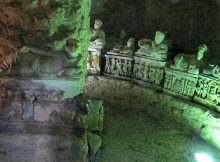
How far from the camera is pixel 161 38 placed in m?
5.71

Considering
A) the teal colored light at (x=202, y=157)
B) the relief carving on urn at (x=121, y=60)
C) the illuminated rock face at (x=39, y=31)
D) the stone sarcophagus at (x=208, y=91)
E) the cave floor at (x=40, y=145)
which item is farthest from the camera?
the relief carving on urn at (x=121, y=60)

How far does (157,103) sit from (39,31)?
9.61 ft

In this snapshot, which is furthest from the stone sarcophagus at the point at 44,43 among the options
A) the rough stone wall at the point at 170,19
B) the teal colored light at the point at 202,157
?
the rough stone wall at the point at 170,19

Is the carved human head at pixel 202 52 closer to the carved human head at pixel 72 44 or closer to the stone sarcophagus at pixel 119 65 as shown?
the stone sarcophagus at pixel 119 65

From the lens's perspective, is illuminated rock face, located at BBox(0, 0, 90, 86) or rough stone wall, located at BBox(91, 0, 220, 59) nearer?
illuminated rock face, located at BBox(0, 0, 90, 86)

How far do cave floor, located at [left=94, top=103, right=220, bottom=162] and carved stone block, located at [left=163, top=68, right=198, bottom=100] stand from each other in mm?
471

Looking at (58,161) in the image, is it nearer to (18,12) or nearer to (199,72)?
(18,12)

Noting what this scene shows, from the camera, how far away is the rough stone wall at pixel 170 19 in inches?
266

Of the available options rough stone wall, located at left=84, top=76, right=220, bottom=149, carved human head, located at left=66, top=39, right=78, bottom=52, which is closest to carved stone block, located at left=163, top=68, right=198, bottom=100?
rough stone wall, located at left=84, top=76, right=220, bottom=149

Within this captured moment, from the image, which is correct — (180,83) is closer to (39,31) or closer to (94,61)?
(94,61)

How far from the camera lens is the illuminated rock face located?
3207 millimetres

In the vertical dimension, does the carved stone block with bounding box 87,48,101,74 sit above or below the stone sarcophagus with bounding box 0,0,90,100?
below

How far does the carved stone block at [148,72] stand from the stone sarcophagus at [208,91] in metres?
0.75

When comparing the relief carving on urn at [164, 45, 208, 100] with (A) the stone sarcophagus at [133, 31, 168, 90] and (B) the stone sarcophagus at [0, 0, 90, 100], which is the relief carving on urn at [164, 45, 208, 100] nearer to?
(A) the stone sarcophagus at [133, 31, 168, 90]
